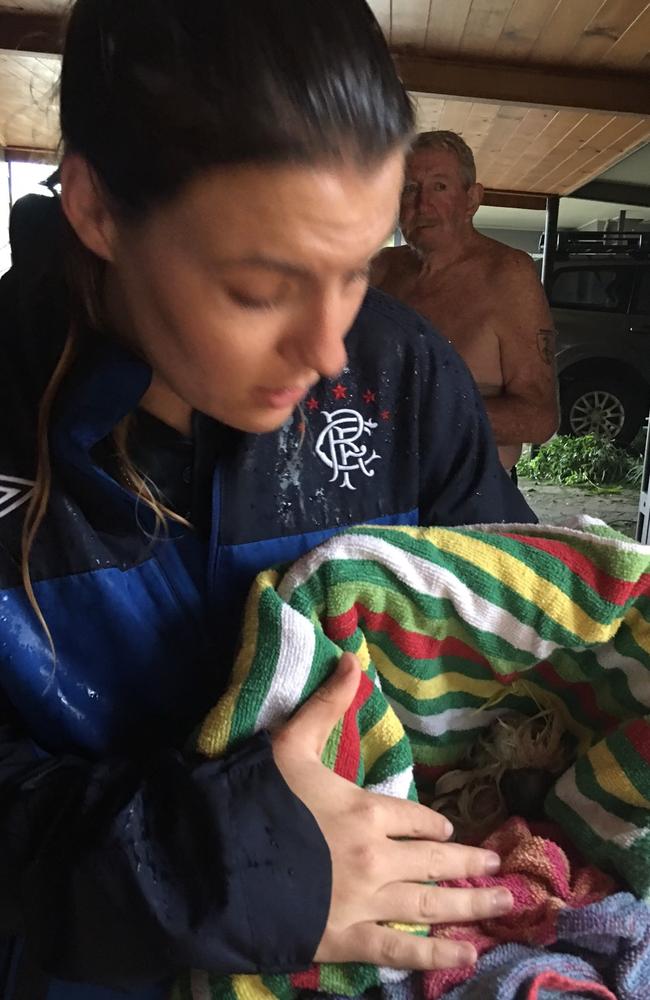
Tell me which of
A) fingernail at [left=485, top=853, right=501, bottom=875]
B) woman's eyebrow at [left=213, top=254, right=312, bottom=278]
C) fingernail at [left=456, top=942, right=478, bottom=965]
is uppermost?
woman's eyebrow at [left=213, top=254, right=312, bottom=278]

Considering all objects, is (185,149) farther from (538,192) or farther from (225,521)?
(538,192)

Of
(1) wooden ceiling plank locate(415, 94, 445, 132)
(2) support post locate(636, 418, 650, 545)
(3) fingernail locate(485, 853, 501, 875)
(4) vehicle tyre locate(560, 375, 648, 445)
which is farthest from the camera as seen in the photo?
(4) vehicle tyre locate(560, 375, 648, 445)

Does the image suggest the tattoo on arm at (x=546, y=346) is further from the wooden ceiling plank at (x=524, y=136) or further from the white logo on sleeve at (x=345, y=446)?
the white logo on sleeve at (x=345, y=446)

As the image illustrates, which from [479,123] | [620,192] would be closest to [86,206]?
[479,123]

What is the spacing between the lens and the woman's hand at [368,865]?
2.29ft

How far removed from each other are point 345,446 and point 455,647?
272 millimetres

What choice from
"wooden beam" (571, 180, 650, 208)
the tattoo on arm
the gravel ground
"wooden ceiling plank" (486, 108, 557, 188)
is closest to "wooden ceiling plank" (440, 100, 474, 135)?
"wooden ceiling plank" (486, 108, 557, 188)

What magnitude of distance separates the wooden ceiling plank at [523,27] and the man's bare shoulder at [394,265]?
0.82 m

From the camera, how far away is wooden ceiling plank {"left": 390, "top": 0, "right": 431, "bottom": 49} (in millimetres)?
2729

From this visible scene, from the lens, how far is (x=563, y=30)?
9.18 ft

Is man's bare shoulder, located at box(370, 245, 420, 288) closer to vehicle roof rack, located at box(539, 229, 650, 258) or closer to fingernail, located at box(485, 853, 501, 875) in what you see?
fingernail, located at box(485, 853, 501, 875)

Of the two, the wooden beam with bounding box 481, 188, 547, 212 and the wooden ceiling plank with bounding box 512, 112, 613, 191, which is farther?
the wooden beam with bounding box 481, 188, 547, 212

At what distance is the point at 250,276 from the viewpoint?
67 cm

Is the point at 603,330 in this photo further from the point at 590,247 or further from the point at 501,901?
the point at 501,901
